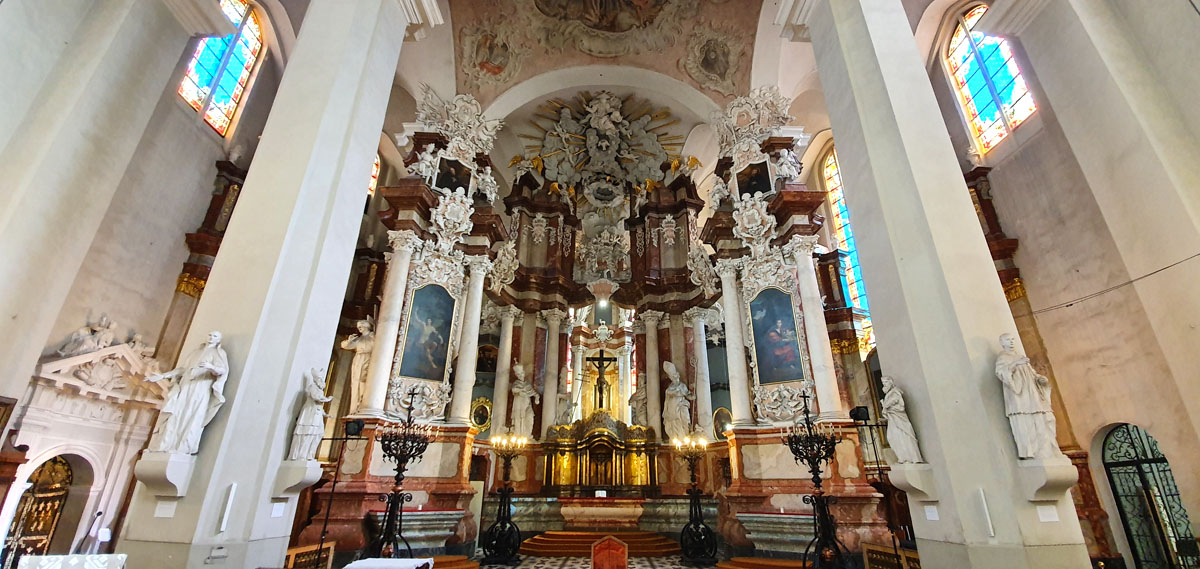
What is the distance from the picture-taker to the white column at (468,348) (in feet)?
33.2

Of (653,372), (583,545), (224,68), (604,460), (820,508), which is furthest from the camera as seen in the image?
(653,372)

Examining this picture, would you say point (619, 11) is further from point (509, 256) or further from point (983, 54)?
point (983, 54)

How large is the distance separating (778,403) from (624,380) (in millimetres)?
7175

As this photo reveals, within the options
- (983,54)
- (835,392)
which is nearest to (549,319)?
(835,392)

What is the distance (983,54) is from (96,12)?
1469 centimetres

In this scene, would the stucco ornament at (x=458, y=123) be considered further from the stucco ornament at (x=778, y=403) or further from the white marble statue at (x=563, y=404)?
the stucco ornament at (x=778, y=403)

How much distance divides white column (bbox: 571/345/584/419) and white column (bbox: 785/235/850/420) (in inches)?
297

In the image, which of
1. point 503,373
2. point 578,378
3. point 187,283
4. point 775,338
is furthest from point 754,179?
point 187,283

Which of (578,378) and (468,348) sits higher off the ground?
(468,348)

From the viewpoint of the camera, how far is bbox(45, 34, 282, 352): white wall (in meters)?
8.23

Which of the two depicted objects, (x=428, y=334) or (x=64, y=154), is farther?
(x=428, y=334)

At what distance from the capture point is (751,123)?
1116 cm

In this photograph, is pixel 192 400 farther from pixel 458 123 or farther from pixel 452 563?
pixel 458 123

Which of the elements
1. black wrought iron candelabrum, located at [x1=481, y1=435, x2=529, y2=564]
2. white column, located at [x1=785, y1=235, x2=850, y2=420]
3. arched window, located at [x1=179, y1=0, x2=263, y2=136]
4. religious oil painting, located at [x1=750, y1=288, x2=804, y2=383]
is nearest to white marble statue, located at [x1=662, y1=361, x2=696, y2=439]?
religious oil painting, located at [x1=750, y1=288, x2=804, y2=383]
